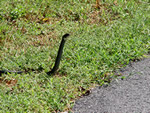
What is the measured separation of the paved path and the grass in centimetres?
19

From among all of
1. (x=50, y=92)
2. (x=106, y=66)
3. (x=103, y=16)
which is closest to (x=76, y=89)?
(x=50, y=92)

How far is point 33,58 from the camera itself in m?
5.55

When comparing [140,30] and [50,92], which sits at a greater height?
[140,30]

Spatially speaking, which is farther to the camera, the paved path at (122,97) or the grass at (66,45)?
the grass at (66,45)

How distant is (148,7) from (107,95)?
3662 millimetres

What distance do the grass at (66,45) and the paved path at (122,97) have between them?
192mm

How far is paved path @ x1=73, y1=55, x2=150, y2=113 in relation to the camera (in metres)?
4.32

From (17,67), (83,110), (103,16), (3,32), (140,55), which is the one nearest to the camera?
(83,110)

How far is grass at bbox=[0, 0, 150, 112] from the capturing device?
15.3 feet

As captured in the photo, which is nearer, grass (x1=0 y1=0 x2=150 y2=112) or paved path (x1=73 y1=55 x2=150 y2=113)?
paved path (x1=73 y1=55 x2=150 y2=113)

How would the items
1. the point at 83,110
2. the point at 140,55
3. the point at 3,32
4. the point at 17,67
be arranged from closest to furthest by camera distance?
the point at 83,110, the point at 17,67, the point at 140,55, the point at 3,32

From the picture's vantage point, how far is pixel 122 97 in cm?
455

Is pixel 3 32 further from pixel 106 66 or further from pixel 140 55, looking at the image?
pixel 140 55

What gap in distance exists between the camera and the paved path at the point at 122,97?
4316 mm
